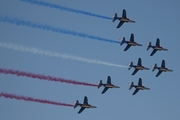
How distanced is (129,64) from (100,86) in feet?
36.8

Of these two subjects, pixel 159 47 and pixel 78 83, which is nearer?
pixel 78 83

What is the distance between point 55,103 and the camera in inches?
3265

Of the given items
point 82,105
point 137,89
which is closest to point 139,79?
point 137,89

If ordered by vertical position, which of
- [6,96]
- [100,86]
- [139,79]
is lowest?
[6,96]

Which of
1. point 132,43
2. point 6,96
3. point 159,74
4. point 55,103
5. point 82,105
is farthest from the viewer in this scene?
point 159,74

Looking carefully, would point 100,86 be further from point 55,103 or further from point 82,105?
point 55,103

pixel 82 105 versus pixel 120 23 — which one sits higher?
pixel 120 23

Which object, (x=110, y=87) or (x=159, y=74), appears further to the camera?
(x=159, y=74)

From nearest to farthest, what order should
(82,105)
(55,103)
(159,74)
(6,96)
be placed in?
(6,96) → (55,103) → (82,105) → (159,74)

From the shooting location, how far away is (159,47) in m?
109

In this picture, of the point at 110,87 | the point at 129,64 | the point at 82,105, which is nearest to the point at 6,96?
the point at 82,105

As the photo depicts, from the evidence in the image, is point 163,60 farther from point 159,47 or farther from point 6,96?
point 6,96

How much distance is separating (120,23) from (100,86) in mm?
13841

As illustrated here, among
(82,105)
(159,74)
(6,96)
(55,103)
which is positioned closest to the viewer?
(6,96)
